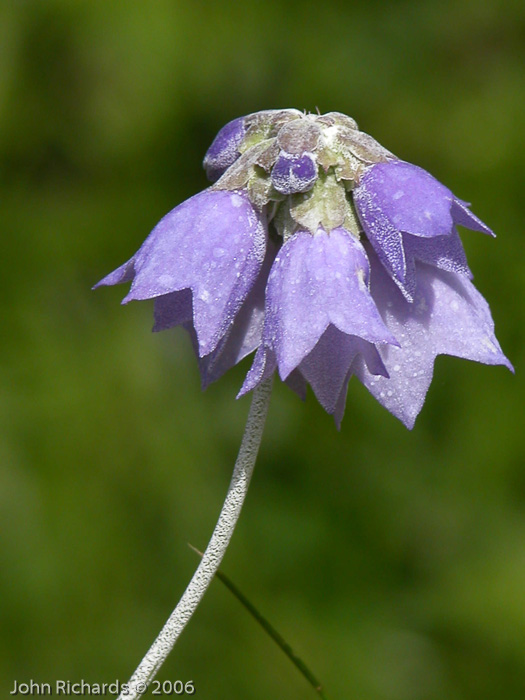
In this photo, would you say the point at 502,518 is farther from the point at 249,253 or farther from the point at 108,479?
the point at 249,253

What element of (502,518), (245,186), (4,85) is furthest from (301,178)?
(4,85)

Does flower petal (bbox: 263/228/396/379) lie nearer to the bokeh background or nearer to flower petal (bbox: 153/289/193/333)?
flower petal (bbox: 153/289/193/333)

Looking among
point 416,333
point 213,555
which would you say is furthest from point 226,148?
point 213,555

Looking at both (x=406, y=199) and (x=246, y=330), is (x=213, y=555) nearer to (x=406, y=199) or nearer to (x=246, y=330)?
(x=246, y=330)

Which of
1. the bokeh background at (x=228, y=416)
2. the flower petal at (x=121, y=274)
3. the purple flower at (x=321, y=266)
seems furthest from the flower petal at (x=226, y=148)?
the bokeh background at (x=228, y=416)

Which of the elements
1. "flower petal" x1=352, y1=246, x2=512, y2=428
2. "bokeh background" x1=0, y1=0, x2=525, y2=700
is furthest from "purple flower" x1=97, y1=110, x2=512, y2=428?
"bokeh background" x1=0, y1=0, x2=525, y2=700

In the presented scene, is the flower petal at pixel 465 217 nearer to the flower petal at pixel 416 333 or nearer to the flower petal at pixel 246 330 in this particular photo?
the flower petal at pixel 416 333

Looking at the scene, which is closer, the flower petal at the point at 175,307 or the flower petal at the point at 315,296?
the flower petal at the point at 315,296

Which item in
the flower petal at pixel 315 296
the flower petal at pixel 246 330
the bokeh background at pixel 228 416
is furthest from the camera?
the bokeh background at pixel 228 416
